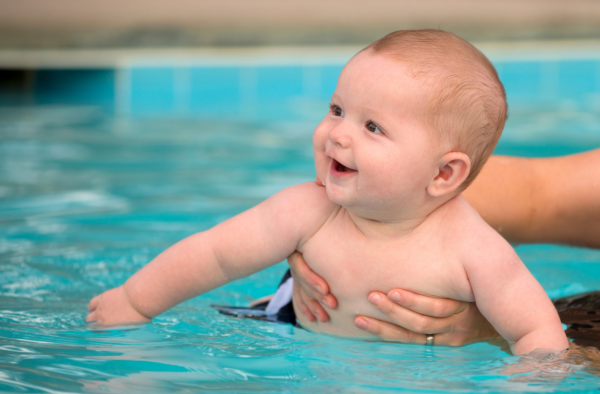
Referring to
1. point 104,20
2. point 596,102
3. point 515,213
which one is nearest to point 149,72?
point 104,20

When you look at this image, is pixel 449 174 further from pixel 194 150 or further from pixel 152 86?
pixel 152 86

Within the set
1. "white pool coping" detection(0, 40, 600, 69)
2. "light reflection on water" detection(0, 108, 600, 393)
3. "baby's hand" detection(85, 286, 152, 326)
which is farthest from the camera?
"white pool coping" detection(0, 40, 600, 69)

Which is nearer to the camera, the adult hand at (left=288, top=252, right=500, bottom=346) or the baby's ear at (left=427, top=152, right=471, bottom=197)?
the baby's ear at (left=427, top=152, right=471, bottom=197)

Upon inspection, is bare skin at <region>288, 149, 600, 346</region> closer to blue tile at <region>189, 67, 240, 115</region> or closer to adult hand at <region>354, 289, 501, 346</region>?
adult hand at <region>354, 289, 501, 346</region>

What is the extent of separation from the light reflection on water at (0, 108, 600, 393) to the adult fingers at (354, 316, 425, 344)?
29 millimetres

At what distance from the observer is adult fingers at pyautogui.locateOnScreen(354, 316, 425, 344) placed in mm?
1678

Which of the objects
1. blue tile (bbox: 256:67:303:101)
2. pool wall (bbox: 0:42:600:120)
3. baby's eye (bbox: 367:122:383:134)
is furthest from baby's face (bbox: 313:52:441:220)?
blue tile (bbox: 256:67:303:101)

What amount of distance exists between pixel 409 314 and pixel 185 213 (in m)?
2.07

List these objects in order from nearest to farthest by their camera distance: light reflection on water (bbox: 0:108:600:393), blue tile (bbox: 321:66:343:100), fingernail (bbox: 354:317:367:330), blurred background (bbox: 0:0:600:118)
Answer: light reflection on water (bbox: 0:108:600:393)
fingernail (bbox: 354:317:367:330)
blurred background (bbox: 0:0:600:118)
blue tile (bbox: 321:66:343:100)

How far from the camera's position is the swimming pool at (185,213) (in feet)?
4.79

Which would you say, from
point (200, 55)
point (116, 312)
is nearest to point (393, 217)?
point (116, 312)

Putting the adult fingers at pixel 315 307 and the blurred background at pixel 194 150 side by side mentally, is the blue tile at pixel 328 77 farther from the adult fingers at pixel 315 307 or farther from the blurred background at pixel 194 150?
the adult fingers at pixel 315 307

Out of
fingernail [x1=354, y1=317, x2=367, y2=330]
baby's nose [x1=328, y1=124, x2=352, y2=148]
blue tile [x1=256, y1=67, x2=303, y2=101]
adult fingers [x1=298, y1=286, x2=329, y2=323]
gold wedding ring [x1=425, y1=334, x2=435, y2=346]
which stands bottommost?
gold wedding ring [x1=425, y1=334, x2=435, y2=346]

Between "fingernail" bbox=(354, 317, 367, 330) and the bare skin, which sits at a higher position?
the bare skin
